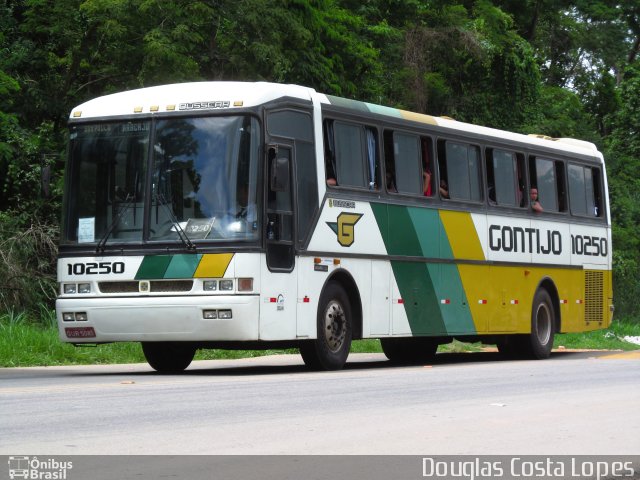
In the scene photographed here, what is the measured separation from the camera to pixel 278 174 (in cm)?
1606

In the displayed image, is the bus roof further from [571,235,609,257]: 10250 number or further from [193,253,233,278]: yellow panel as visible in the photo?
[571,235,609,257]: 10250 number

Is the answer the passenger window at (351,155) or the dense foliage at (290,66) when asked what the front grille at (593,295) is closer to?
the passenger window at (351,155)

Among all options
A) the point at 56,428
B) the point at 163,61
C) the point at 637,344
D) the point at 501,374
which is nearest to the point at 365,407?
the point at 56,428

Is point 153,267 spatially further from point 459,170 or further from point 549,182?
point 549,182

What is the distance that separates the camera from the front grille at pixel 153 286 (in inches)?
625

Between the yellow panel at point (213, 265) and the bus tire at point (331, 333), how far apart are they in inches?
66.0

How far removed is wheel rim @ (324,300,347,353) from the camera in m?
17.1

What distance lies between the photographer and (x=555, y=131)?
44.2 m

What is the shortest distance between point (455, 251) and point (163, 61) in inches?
368

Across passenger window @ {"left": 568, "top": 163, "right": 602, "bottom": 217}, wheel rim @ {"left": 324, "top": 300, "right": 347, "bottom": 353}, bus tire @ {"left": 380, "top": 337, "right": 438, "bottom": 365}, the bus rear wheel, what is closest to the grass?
bus tire @ {"left": 380, "top": 337, "right": 438, "bottom": 365}

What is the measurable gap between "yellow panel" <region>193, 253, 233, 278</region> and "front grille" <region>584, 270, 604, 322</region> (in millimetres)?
10681
